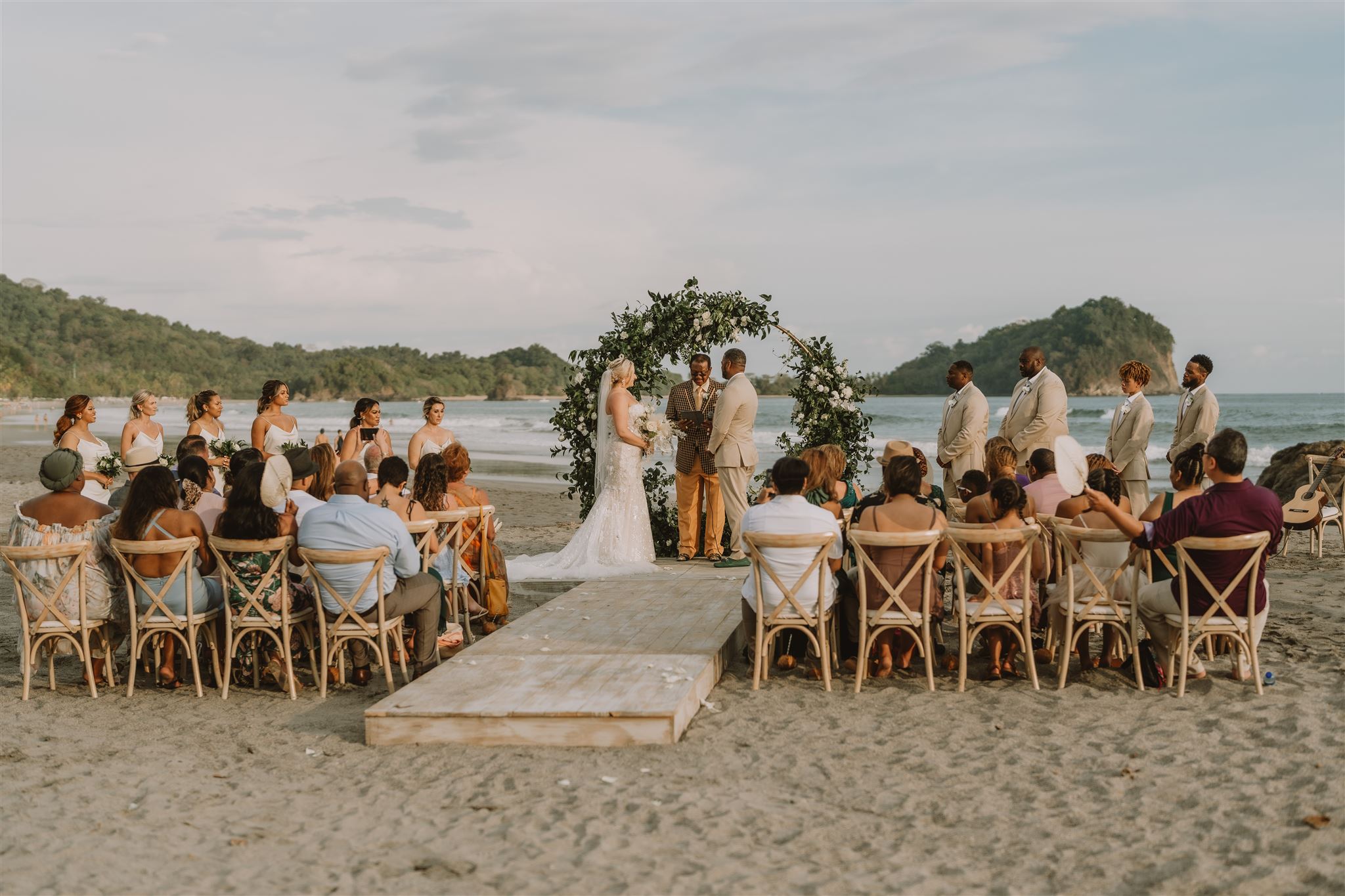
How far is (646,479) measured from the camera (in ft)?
32.1

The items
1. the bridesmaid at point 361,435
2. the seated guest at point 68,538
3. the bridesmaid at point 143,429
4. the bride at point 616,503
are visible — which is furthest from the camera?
the bride at point 616,503

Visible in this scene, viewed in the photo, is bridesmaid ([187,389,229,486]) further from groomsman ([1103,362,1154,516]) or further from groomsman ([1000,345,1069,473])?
groomsman ([1103,362,1154,516])

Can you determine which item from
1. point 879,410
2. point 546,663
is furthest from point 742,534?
point 879,410

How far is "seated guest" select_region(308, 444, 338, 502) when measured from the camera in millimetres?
6270

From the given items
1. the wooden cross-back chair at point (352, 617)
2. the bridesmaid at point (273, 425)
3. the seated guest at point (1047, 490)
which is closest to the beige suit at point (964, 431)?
the seated guest at point (1047, 490)

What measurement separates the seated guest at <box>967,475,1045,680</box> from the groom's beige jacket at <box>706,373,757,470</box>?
9.64 ft

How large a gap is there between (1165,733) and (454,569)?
3972 mm

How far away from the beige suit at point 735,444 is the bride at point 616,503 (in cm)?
64

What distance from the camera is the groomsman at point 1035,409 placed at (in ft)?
27.1

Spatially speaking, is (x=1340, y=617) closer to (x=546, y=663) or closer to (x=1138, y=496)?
(x=1138, y=496)

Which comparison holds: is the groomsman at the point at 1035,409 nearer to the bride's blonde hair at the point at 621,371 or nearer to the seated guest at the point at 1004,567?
the seated guest at the point at 1004,567

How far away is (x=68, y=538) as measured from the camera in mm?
5676

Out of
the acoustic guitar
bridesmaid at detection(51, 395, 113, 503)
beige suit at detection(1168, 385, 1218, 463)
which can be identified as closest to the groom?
beige suit at detection(1168, 385, 1218, 463)

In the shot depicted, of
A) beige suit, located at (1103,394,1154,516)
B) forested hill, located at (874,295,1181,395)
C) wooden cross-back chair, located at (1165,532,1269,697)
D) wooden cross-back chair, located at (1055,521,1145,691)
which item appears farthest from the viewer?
forested hill, located at (874,295,1181,395)
